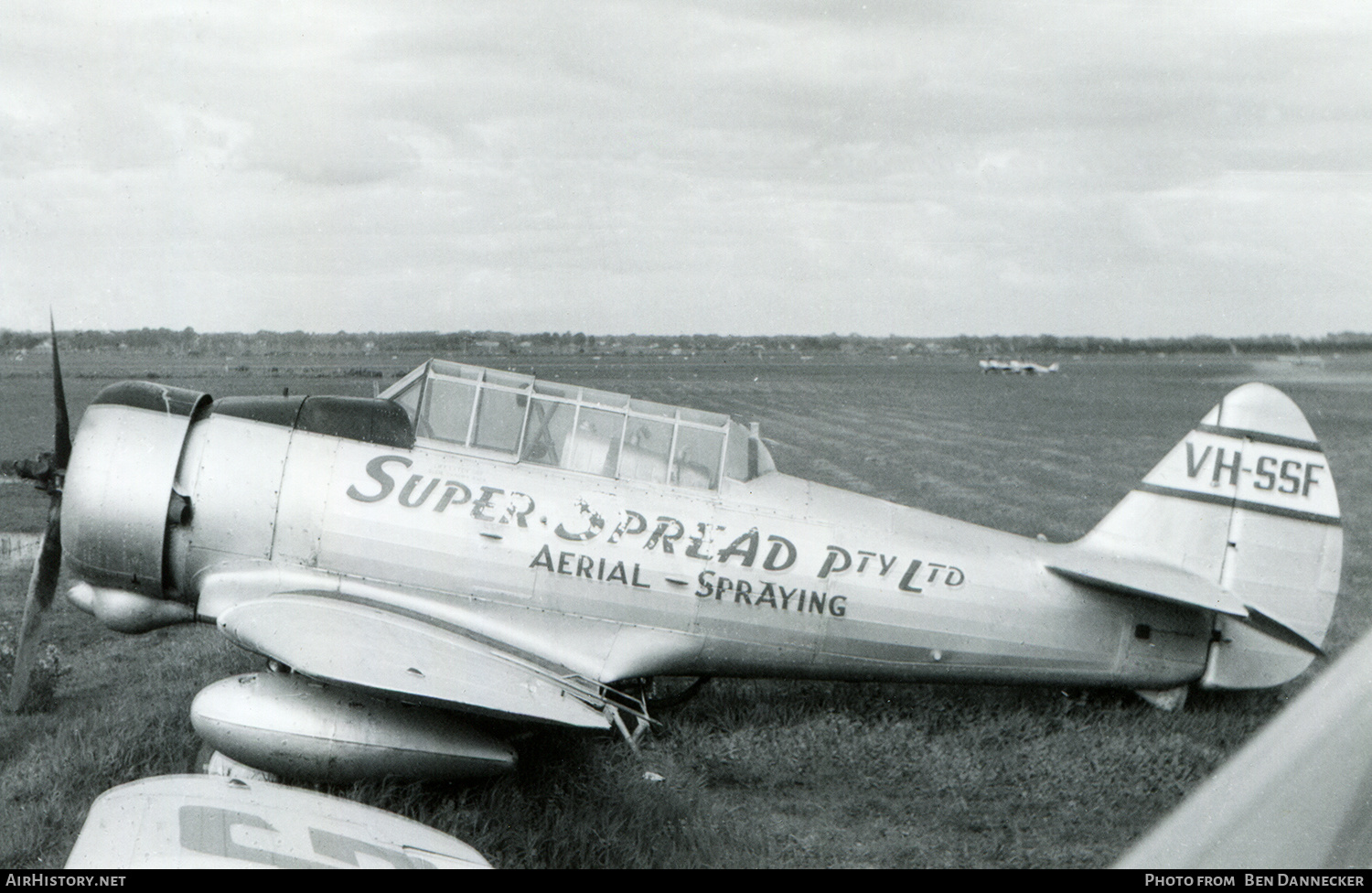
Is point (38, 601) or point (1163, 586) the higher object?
point (1163, 586)

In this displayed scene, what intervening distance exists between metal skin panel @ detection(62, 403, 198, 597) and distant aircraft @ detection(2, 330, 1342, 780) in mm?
14

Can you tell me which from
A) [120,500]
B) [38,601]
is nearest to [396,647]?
[120,500]

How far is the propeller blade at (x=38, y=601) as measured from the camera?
605 cm

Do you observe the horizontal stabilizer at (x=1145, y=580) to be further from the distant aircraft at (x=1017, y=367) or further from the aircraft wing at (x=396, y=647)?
the distant aircraft at (x=1017, y=367)

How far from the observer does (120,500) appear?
5887 mm

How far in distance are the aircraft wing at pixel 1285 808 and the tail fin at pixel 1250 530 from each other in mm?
6134

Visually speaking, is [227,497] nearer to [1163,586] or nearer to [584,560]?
[584,560]

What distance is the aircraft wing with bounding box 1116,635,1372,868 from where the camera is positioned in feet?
3.04

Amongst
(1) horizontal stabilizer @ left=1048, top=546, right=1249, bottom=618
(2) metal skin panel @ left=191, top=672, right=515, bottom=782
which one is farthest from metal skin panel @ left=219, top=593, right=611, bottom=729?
A: (1) horizontal stabilizer @ left=1048, top=546, right=1249, bottom=618

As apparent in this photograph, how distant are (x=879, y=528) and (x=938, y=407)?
1344 inches

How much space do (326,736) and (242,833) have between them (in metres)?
1.74

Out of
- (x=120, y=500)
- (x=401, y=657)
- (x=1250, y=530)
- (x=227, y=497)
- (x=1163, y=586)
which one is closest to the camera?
(x=401, y=657)

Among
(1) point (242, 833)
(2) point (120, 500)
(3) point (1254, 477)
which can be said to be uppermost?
(3) point (1254, 477)

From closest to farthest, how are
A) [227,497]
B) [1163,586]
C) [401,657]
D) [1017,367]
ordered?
[401,657], [227,497], [1163,586], [1017,367]
